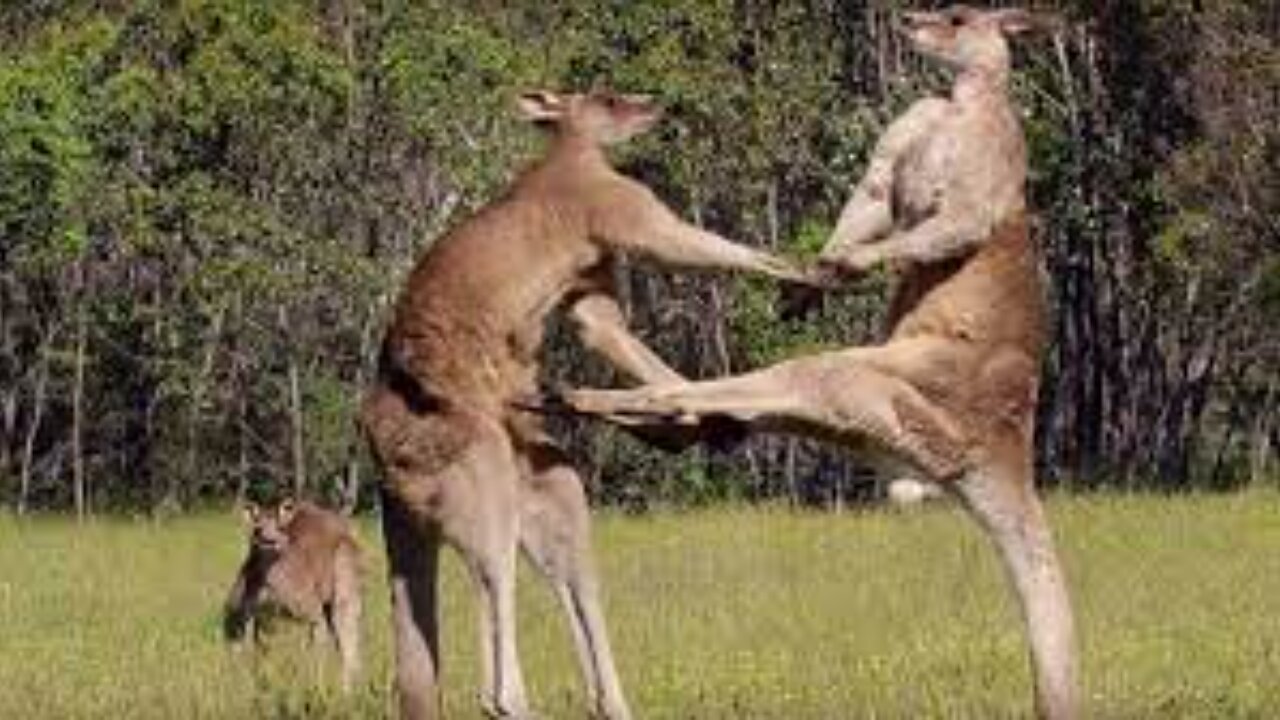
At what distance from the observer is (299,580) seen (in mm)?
15312

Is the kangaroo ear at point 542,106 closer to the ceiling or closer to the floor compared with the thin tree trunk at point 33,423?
closer to the ceiling

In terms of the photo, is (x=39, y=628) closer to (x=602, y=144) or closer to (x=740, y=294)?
(x=602, y=144)

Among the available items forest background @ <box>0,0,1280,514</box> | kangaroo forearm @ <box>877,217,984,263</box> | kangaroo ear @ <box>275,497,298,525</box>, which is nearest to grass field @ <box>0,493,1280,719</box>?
kangaroo ear @ <box>275,497,298,525</box>

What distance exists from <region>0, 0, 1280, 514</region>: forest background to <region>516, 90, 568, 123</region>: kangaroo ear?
18710 millimetres

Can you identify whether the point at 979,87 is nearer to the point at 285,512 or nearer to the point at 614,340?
the point at 614,340

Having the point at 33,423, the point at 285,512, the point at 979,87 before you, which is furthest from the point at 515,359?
the point at 33,423

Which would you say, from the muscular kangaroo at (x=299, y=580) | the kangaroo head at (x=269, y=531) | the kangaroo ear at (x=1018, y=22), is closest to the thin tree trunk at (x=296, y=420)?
the kangaroo head at (x=269, y=531)

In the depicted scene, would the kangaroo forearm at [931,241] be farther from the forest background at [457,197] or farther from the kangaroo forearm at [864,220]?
the forest background at [457,197]

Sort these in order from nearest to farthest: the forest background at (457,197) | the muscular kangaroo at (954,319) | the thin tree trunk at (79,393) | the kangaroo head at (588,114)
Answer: the muscular kangaroo at (954,319) < the kangaroo head at (588,114) < the forest background at (457,197) < the thin tree trunk at (79,393)

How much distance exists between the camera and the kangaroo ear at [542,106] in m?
9.34

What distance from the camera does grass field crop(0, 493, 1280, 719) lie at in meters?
11.3

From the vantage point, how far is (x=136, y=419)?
1350 inches

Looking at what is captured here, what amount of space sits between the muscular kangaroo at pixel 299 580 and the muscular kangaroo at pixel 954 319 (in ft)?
21.3

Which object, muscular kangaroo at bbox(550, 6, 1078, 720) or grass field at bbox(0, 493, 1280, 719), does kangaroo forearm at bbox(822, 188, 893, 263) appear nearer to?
muscular kangaroo at bbox(550, 6, 1078, 720)
